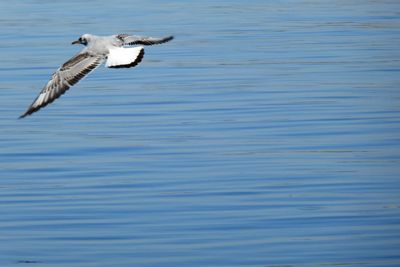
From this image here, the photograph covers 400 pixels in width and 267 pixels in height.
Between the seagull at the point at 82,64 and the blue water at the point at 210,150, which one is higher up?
the seagull at the point at 82,64

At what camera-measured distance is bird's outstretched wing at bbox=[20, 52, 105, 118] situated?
43.4ft

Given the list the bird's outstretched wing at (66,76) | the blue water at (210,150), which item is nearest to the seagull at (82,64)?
the bird's outstretched wing at (66,76)

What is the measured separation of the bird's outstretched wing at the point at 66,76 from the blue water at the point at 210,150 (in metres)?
0.72

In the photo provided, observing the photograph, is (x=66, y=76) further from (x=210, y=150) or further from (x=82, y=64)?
(x=210, y=150)

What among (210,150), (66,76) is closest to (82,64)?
(66,76)

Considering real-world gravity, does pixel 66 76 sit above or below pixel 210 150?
above

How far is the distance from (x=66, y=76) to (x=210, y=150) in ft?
5.96

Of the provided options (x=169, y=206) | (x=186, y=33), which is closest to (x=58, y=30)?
(x=186, y=33)

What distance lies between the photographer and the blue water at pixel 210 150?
10969 millimetres

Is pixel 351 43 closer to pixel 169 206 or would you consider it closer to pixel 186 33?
pixel 186 33

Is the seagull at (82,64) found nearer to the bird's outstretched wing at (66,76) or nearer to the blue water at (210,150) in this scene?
the bird's outstretched wing at (66,76)

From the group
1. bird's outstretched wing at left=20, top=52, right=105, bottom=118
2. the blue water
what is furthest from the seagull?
the blue water

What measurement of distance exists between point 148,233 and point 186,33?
11.4 m

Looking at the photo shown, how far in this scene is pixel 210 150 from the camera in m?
14.2
